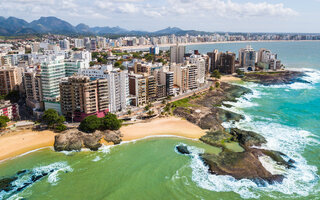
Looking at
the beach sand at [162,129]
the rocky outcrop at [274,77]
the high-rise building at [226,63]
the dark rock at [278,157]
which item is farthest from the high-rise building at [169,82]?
the high-rise building at [226,63]

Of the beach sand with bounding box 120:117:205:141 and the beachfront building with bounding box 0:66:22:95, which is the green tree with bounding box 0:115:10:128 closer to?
the beach sand with bounding box 120:117:205:141

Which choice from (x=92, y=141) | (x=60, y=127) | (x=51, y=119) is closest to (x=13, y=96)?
(x=51, y=119)

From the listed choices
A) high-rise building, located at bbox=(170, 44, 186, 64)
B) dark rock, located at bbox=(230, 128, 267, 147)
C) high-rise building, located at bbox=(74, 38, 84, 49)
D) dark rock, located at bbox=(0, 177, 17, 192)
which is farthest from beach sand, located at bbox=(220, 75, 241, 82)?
high-rise building, located at bbox=(74, 38, 84, 49)

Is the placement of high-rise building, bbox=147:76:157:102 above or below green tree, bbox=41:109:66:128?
above

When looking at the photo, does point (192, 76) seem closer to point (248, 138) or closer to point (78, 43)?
point (248, 138)

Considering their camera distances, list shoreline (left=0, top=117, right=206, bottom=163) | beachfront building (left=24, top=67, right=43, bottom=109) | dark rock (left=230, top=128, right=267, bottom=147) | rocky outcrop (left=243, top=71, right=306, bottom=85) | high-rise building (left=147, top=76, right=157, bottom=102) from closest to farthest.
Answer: shoreline (left=0, top=117, right=206, bottom=163) < dark rock (left=230, top=128, right=267, bottom=147) < beachfront building (left=24, top=67, right=43, bottom=109) < high-rise building (left=147, top=76, right=157, bottom=102) < rocky outcrop (left=243, top=71, right=306, bottom=85)
